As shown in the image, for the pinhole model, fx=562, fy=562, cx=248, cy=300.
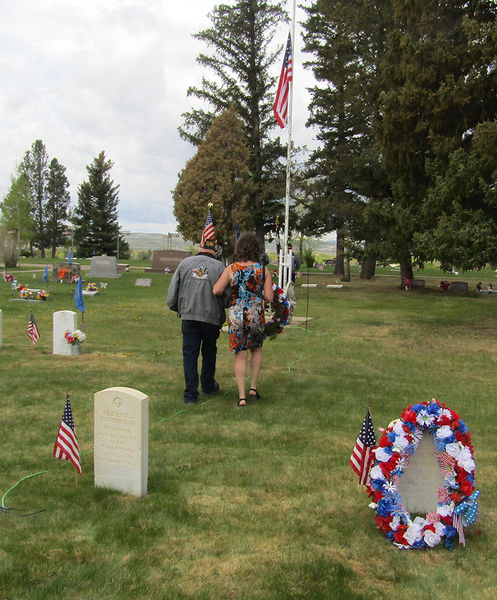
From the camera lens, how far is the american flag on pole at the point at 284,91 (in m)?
14.6

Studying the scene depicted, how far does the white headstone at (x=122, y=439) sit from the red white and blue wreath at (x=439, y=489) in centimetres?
161

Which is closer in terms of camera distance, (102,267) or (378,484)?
(378,484)

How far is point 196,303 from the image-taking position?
6344mm

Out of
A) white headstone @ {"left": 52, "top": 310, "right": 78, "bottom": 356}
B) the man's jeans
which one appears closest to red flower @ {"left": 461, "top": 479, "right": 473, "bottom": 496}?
the man's jeans

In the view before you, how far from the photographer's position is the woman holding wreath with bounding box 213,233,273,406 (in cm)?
628

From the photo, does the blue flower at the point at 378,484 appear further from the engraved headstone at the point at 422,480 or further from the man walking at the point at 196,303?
the man walking at the point at 196,303

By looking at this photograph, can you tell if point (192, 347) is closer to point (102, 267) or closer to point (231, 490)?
point (231, 490)

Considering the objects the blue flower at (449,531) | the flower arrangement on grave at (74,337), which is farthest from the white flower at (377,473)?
the flower arrangement on grave at (74,337)

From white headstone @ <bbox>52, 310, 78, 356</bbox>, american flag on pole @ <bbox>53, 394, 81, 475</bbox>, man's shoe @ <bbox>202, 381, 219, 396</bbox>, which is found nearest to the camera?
american flag on pole @ <bbox>53, 394, 81, 475</bbox>

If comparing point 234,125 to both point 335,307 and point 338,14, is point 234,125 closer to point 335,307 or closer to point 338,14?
point 338,14

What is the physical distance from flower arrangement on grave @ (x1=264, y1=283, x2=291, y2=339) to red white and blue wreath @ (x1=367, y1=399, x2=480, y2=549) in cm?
329

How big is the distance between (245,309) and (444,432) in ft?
10.4

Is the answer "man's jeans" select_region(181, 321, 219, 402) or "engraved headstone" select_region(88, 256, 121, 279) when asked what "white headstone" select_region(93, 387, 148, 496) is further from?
"engraved headstone" select_region(88, 256, 121, 279)

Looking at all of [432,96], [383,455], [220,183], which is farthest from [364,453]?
[220,183]
